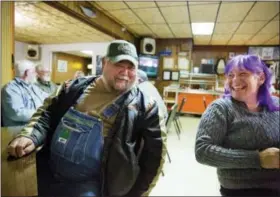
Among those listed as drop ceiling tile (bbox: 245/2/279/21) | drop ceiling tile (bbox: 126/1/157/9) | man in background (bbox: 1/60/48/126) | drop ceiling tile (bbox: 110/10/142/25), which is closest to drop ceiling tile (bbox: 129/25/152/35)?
drop ceiling tile (bbox: 110/10/142/25)

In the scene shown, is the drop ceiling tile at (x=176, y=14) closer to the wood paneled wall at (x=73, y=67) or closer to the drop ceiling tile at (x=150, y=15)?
the drop ceiling tile at (x=150, y=15)

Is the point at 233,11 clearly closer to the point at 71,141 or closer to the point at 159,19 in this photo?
the point at 159,19

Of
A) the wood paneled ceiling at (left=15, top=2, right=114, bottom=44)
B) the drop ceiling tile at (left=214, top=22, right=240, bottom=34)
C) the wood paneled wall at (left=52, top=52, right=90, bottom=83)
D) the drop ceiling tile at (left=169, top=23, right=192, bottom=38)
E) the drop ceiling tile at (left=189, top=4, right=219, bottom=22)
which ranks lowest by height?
the wood paneled wall at (left=52, top=52, right=90, bottom=83)

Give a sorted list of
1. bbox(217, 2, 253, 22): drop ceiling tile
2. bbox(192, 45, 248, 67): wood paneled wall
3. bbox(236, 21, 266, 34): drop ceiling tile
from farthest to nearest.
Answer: bbox(192, 45, 248, 67): wood paneled wall < bbox(236, 21, 266, 34): drop ceiling tile < bbox(217, 2, 253, 22): drop ceiling tile

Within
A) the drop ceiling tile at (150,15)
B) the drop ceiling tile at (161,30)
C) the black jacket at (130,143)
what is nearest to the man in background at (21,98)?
the black jacket at (130,143)

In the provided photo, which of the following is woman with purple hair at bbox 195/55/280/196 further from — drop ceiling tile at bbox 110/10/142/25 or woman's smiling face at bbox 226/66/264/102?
drop ceiling tile at bbox 110/10/142/25

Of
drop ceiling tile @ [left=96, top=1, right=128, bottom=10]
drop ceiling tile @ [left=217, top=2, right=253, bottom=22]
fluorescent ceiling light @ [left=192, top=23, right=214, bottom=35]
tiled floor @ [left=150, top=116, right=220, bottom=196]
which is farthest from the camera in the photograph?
fluorescent ceiling light @ [left=192, top=23, right=214, bottom=35]

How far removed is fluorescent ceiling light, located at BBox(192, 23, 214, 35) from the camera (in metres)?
4.13

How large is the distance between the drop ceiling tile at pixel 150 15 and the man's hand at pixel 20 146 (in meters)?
2.68

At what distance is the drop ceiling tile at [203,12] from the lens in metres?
3.12

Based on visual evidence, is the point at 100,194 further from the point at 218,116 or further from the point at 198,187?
the point at 198,187

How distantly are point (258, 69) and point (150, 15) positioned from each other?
3.05m

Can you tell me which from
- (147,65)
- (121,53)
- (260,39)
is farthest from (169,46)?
(121,53)

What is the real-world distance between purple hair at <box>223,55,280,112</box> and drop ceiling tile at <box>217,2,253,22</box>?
107 inches
